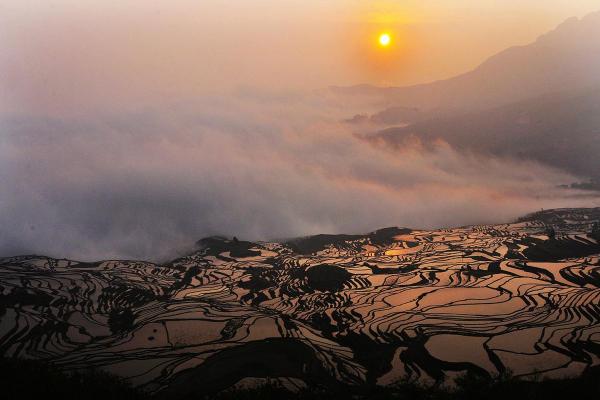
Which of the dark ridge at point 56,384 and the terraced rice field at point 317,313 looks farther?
the terraced rice field at point 317,313

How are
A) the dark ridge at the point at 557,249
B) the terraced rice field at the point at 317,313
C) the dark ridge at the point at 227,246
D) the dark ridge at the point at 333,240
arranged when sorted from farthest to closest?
1. the dark ridge at the point at 333,240
2. the dark ridge at the point at 227,246
3. the dark ridge at the point at 557,249
4. the terraced rice field at the point at 317,313

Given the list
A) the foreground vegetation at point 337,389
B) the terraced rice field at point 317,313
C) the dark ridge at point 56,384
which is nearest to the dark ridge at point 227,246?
the terraced rice field at point 317,313

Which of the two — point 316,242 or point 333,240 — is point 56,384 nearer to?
point 316,242

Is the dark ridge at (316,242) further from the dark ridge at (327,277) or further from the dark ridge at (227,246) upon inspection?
the dark ridge at (327,277)

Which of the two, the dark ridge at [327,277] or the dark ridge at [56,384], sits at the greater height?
the dark ridge at [327,277]

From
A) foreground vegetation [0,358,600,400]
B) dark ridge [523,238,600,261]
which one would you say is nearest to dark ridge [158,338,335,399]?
foreground vegetation [0,358,600,400]

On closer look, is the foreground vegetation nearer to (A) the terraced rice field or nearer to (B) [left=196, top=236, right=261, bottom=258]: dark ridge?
(A) the terraced rice field

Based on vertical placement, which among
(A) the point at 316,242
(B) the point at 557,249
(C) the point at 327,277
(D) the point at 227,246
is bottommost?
(C) the point at 327,277

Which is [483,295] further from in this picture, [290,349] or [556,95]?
[556,95]

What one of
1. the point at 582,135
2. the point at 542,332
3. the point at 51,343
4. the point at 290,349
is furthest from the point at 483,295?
the point at 582,135

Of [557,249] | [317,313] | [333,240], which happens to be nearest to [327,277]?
→ [317,313]

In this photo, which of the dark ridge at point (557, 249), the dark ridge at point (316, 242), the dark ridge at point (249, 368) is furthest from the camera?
the dark ridge at point (316, 242)
